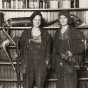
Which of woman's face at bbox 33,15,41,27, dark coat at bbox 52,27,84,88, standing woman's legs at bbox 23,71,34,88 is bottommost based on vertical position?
standing woman's legs at bbox 23,71,34,88

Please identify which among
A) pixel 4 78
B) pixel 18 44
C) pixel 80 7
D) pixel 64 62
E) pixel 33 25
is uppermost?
pixel 80 7

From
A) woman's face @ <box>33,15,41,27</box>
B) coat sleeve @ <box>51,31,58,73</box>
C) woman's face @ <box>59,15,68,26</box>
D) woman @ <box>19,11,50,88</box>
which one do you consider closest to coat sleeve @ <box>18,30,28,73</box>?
woman @ <box>19,11,50,88</box>

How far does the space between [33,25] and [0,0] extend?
0.59m

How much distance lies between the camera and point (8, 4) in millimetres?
3682

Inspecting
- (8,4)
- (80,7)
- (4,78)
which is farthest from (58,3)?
(4,78)

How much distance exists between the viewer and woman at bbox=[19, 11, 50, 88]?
3.43m

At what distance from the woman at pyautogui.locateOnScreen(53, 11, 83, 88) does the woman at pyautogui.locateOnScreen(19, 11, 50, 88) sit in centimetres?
14

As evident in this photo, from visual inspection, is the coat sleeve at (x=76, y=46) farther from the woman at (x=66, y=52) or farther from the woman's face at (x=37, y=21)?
the woman's face at (x=37, y=21)

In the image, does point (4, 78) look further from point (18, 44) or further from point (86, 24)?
point (86, 24)

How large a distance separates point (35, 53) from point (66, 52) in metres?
0.39

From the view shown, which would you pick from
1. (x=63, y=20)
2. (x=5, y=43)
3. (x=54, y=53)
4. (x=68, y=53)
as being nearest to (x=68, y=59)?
(x=68, y=53)

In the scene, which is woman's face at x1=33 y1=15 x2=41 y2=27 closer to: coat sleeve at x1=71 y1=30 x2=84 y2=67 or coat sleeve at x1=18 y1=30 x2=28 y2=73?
coat sleeve at x1=18 y1=30 x2=28 y2=73

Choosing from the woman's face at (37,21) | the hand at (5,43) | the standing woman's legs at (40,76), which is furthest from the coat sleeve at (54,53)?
the hand at (5,43)

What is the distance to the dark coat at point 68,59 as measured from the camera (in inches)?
136
